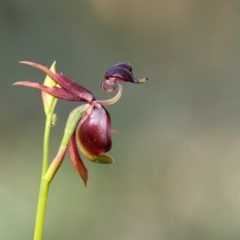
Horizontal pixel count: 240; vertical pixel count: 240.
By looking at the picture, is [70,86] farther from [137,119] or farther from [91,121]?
[137,119]

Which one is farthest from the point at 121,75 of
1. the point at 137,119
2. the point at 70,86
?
the point at 137,119

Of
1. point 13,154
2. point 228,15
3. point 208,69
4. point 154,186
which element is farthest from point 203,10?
point 13,154

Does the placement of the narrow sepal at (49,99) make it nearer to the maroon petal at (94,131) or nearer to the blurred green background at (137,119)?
the maroon petal at (94,131)

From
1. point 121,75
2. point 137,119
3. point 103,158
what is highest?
point 137,119

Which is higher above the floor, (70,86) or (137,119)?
(137,119)

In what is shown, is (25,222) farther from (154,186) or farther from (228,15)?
(228,15)

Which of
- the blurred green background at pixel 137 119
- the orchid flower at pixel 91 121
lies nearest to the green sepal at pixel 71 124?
the orchid flower at pixel 91 121

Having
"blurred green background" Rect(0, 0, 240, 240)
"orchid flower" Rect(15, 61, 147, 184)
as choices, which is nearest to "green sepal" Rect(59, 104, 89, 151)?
"orchid flower" Rect(15, 61, 147, 184)

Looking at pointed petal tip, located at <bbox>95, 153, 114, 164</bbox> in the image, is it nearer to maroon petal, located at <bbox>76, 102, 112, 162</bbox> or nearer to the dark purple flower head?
maroon petal, located at <bbox>76, 102, 112, 162</bbox>

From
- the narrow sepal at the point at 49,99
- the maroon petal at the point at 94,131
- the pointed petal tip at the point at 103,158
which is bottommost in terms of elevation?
the pointed petal tip at the point at 103,158
